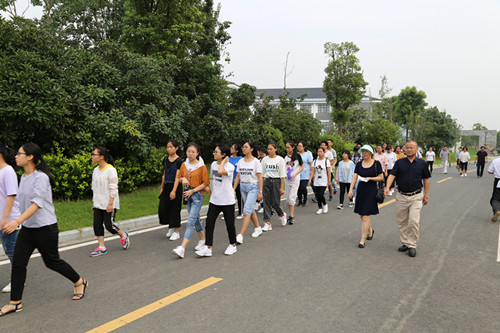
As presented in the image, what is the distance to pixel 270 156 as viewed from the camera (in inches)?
299

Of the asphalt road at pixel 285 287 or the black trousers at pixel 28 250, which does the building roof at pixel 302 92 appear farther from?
the black trousers at pixel 28 250

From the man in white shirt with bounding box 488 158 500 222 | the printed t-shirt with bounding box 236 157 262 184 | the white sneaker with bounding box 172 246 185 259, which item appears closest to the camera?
the white sneaker with bounding box 172 246 185 259

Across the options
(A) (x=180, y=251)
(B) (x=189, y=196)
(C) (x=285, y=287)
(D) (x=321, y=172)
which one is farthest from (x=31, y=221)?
(D) (x=321, y=172)

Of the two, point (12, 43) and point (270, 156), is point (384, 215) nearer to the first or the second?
point (270, 156)

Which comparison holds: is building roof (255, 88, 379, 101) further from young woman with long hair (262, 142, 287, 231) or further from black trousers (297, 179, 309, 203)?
young woman with long hair (262, 142, 287, 231)

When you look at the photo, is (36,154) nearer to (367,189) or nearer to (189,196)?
(189,196)

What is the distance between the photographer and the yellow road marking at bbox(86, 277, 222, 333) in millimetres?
3340

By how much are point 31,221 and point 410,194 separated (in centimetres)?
531

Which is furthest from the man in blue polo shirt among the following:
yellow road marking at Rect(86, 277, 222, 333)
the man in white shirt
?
the man in white shirt

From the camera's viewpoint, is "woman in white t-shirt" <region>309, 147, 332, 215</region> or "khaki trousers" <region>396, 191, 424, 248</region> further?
"woman in white t-shirt" <region>309, 147, 332, 215</region>

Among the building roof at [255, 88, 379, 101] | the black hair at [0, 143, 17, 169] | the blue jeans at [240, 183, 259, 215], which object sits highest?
the building roof at [255, 88, 379, 101]

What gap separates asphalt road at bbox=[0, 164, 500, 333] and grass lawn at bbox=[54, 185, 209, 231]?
3.94 ft

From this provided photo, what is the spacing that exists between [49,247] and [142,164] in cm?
802

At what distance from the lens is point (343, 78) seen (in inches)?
1378
